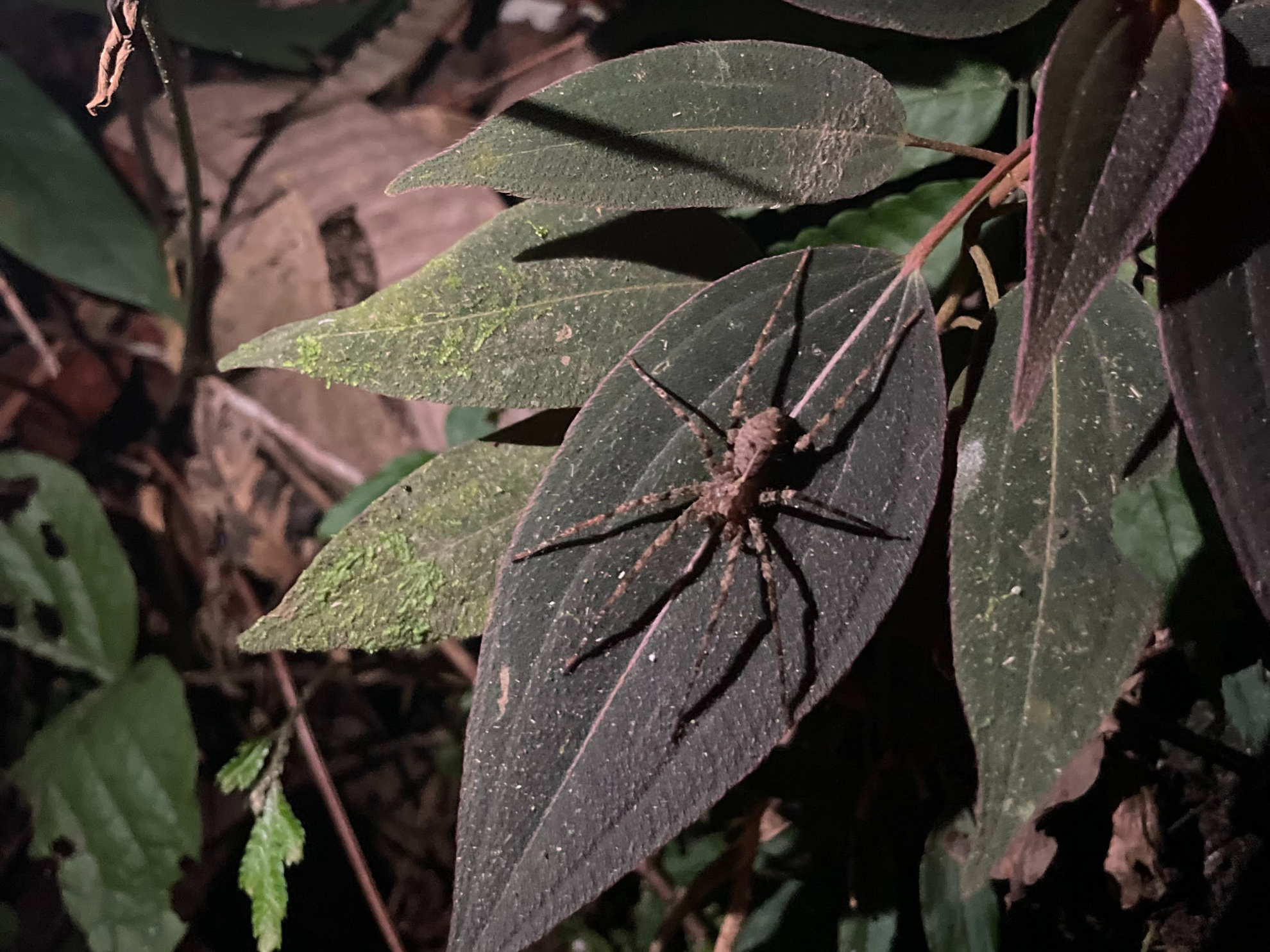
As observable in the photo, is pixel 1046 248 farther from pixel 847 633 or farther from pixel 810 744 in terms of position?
pixel 810 744

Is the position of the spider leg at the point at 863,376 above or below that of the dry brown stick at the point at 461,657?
above

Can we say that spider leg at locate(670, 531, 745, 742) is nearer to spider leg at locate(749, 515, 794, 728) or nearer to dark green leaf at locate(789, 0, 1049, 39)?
spider leg at locate(749, 515, 794, 728)

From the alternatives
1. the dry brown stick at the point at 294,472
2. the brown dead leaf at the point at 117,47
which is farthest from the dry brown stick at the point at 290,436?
the brown dead leaf at the point at 117,47

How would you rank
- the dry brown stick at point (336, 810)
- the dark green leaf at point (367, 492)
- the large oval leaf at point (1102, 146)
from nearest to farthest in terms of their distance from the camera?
the large oval leaf at point (1102, 146), the dark green leaf at point (367, 492), the dry brown stick at point (336, 810)

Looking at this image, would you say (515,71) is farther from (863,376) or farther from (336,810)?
(336,810)

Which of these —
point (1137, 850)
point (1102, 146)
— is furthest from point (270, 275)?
point (1137, 850)

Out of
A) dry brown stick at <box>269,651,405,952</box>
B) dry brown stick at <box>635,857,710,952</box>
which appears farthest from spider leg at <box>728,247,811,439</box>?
dry brown stick at <box>269,651,405,952</box>

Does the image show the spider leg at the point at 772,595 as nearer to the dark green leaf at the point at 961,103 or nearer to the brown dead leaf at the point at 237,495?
the dark green leaf at the point at 961,103
